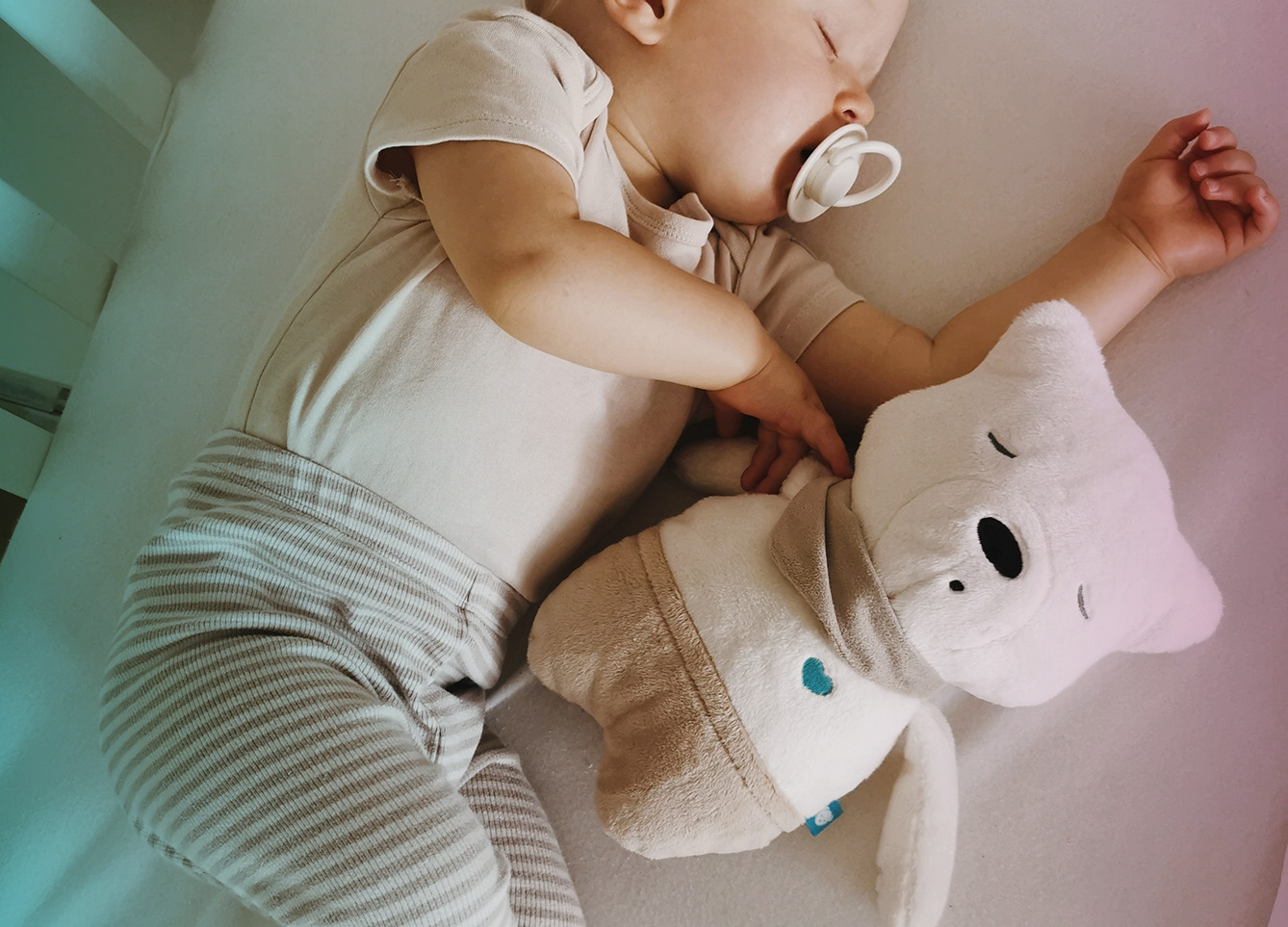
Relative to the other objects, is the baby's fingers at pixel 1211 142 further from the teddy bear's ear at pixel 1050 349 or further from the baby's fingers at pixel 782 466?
the baby's fingers at pixel 782 466

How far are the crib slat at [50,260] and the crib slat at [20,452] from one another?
133 mm

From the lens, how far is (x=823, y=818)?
0.65m

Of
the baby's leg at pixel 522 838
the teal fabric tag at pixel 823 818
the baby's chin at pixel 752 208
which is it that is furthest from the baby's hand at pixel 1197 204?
the baby's leg at pixel 522 838

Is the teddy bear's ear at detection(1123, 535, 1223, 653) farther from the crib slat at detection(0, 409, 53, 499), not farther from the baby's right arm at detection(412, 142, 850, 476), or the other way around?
the crib slat at detection(0, 409, 53, 499)

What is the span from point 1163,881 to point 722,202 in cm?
67

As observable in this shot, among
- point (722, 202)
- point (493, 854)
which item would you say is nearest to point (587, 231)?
point (722, 202)

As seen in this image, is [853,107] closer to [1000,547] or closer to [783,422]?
[783,422]

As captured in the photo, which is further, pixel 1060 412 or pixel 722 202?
pixel 722 202

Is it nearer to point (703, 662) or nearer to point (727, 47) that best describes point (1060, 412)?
point (703, 662)

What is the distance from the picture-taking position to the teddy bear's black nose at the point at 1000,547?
0.46 metres

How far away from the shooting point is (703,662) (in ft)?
1.79

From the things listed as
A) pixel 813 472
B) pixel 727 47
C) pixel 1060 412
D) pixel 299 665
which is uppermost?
pixel 727 47

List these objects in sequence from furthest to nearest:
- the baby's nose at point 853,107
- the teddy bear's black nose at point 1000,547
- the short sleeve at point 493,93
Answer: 1. the baby's nose at point 853,107
2. the short sleeve at point 493,93
3. the teddy bear's black nose at point 1000,547

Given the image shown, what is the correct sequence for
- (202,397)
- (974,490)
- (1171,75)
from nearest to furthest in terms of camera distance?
(974,490)
(1171,75)
(202,397)
